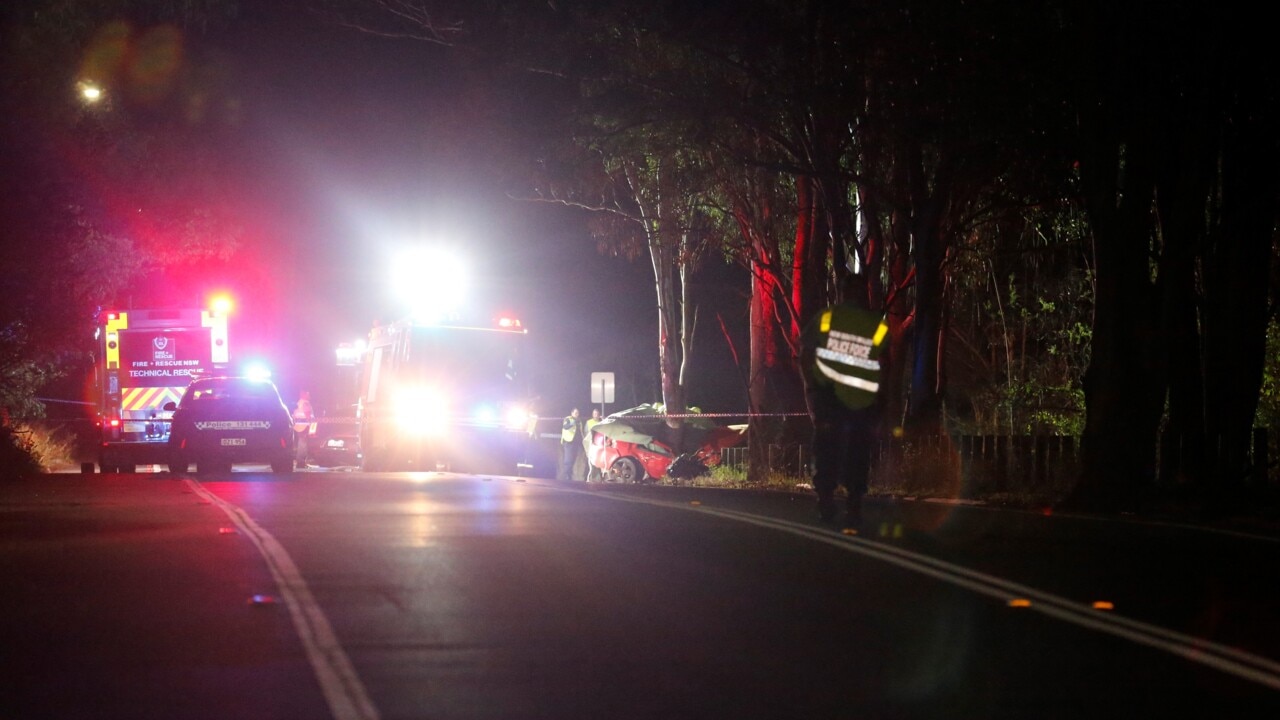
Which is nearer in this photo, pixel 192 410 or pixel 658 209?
pixel 192 410

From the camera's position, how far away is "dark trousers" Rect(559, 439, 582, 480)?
3244 centimetres

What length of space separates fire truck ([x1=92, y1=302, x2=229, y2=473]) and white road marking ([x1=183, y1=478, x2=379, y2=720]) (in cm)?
2177

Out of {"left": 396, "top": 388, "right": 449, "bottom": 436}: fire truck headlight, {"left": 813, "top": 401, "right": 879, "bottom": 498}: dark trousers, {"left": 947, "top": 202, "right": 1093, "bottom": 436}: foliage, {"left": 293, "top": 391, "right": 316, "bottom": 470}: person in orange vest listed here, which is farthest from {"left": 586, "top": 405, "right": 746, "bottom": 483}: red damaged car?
{"left": 813, "top": 401, "right": 879, "bottom": 498}: dark trousers

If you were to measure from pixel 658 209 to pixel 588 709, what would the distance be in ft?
79.4

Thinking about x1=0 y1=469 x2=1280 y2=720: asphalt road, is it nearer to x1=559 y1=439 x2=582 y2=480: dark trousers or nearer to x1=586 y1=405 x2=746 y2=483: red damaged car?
x1=586 y1=405 x2=746 y2=483: red damaged car

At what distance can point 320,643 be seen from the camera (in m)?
7.36

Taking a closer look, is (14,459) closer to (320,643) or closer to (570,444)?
(570,444)

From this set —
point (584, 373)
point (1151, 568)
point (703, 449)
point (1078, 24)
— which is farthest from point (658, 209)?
point (584, 373)

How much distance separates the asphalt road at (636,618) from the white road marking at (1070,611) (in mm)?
24

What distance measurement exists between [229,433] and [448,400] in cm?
706

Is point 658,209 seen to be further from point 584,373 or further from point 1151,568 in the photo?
point 584,373

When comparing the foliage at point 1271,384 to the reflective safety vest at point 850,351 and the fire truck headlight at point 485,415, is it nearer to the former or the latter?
the reflective safety vest at point 850,351

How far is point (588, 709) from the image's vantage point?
19.8 feet

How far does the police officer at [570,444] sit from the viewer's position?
32.5 meters
